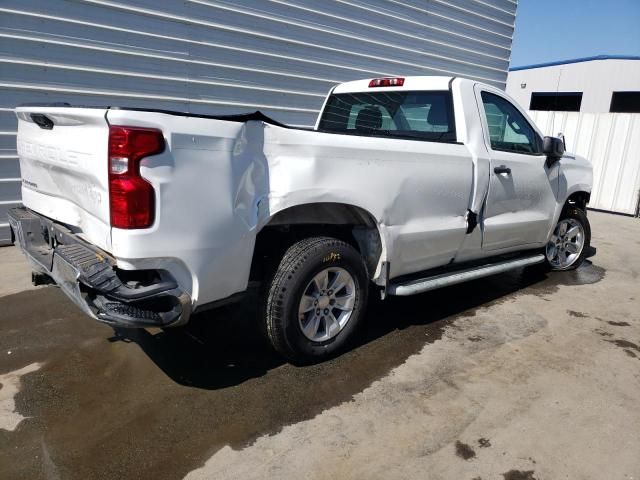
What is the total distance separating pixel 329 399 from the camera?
2.82 metres

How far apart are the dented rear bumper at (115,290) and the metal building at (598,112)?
10967mm

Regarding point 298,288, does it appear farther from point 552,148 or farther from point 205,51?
point 205,51

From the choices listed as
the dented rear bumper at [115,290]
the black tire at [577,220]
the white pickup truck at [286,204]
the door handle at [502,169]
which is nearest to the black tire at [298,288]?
the white pickup truck at [286,204]

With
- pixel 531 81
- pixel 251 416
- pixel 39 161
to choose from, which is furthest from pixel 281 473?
pixel 531 81

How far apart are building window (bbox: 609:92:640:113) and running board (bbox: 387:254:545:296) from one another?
20952 millimetres

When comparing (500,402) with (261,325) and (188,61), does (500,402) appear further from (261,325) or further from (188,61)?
(188,61)

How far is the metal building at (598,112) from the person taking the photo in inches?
409

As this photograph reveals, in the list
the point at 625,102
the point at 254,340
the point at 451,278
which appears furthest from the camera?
the point at 625,102

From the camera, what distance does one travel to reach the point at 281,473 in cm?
223

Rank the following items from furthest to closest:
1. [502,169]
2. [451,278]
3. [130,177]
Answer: [502,169], [451,278], [130,177]

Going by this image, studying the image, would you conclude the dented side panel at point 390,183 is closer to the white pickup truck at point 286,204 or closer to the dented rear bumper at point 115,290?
the white pickup truck at point 286,204

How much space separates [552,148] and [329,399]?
10.5ft

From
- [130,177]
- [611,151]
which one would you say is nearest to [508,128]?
[130,177]

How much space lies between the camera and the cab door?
4.02 meters
